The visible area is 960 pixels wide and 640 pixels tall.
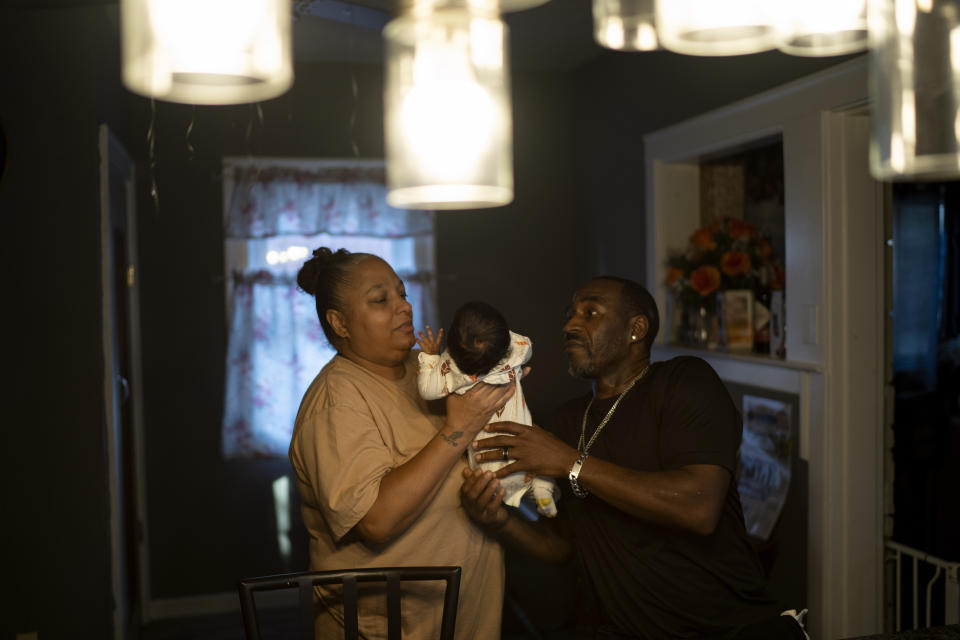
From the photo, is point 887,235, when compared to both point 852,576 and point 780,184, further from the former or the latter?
point 852,576

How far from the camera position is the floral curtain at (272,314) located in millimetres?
4172

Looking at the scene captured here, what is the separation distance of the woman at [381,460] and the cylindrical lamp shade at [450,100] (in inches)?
28.3

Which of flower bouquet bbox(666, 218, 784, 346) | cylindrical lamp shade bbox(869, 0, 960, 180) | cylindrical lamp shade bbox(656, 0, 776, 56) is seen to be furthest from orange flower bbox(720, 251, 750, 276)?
cylindrical lamp shade bbox(869, 0, 960, 180)

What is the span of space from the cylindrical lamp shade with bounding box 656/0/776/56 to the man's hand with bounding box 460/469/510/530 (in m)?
1.03

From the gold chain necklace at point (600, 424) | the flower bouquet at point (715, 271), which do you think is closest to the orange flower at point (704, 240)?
the flower bouquet at point (715, 271)

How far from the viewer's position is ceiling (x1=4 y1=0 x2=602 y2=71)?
11.8 ft

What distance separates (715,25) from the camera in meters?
0.85

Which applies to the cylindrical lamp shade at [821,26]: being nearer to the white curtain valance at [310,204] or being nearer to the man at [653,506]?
the man at [653,506]

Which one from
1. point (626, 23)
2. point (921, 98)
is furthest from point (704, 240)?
point (921, 98)

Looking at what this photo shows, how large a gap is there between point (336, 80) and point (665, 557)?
3354 millimetres

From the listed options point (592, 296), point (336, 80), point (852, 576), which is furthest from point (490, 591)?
point (336, 80)

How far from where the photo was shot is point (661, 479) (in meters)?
1.67

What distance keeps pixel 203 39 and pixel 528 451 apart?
3.84 feet

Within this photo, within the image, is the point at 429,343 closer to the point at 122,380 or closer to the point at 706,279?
the point at 706,279
